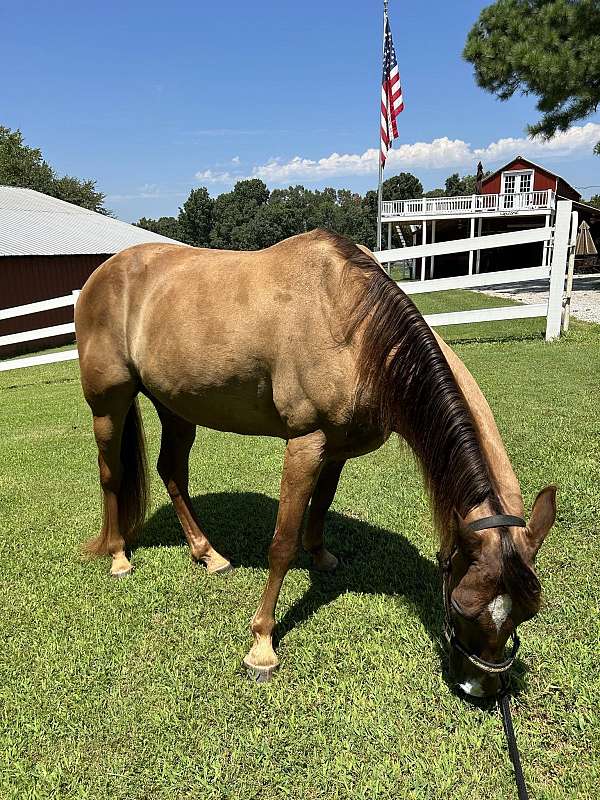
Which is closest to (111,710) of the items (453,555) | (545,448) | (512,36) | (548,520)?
(453,555)

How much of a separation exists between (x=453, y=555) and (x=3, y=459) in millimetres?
5375

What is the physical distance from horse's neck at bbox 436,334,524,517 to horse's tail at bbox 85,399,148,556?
2.22 m

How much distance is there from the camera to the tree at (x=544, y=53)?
15.3 m

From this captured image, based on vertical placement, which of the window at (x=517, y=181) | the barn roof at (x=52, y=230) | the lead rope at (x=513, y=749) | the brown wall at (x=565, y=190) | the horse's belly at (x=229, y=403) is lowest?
the lead rope at (x=513, y=749)

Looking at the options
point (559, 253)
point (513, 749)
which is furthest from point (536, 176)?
point (513, 749)

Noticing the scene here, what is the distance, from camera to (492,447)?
6.86 ft

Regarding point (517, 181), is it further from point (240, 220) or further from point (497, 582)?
point (240, 220)

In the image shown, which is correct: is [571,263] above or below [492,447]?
above

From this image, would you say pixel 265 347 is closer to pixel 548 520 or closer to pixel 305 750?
pixel 548 520

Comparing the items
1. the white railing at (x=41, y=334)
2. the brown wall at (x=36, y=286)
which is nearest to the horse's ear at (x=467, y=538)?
the white railing at (x=41, y=334)

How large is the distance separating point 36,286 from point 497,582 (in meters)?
17.9

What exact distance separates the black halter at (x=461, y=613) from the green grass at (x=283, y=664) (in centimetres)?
43

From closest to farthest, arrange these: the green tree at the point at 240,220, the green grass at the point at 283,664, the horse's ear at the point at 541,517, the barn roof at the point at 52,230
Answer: the horse's ear at the point at 541,517 < the green grass at the point at 283,664 < the barn roof at the point at 52,230 < the green tree at the point at 240,220

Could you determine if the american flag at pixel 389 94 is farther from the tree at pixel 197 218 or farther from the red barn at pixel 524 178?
the tree at pixel 197 218
